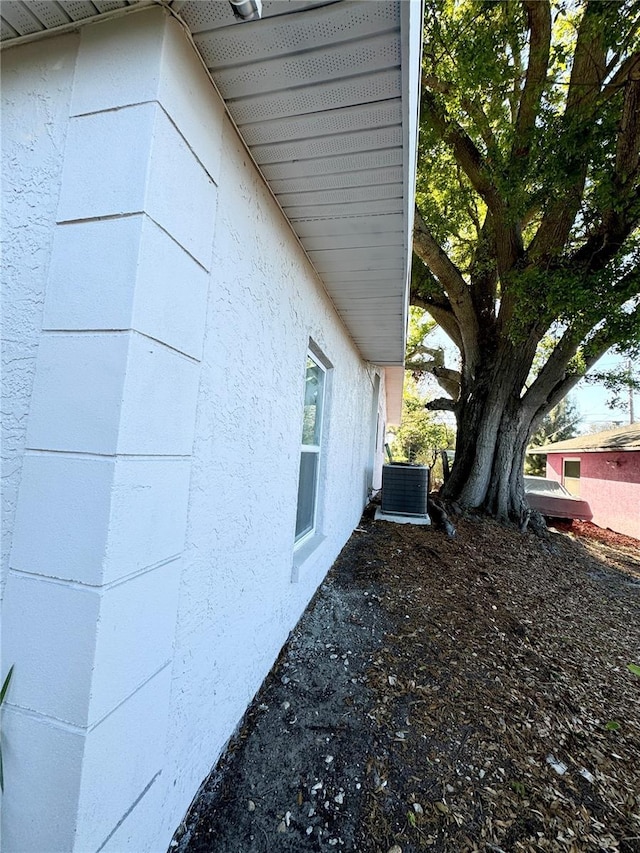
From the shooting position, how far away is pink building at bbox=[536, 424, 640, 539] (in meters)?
10.1

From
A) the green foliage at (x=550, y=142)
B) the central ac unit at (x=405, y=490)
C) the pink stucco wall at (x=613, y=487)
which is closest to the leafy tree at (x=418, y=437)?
the pink stucco wall at (x=613, y=487)

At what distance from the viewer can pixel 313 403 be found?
3.30 meters

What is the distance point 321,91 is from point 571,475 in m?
17.7

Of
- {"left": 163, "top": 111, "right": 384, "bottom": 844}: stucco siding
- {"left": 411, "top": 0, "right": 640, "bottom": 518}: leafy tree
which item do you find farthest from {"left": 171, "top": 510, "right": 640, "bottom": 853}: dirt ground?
{"left": 411, "top": 0, "right": 640, "bottom": 518}: leafy tree

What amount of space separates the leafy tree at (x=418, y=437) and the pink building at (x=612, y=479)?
23.5ft

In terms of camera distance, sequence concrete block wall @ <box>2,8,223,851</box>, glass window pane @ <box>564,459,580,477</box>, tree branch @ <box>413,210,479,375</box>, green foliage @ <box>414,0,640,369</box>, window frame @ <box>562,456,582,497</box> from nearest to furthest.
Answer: concrete block wall @ <box>2,8,223,851</box> < green foliage @ <box>414,0,640,369</box> < tree branch @ <box>413,210,479,375</box> < window frame @ <box>562,456,582,497</box> < glass window pane @ <box>564,459,580,477</box>

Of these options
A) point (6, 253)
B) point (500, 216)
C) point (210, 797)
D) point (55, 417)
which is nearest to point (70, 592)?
point (55, 417)

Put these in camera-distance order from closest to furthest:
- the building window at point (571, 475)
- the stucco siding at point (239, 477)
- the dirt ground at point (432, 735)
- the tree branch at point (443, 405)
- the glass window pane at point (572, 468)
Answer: the stucco siding at point (239, 477) < the dirt ground at point (432, 735) < the tree branch at point (443, 405) < the building window at point (571, 475) < the glass window pane at point (572, 468)

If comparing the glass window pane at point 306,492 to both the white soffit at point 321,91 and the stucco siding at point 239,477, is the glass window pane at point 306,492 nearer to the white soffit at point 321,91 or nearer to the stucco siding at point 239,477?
the stucco siding at point 239,477

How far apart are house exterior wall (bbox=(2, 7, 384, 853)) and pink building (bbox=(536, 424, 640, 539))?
41.0 ft

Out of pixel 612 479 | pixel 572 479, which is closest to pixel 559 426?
pixel 572 479

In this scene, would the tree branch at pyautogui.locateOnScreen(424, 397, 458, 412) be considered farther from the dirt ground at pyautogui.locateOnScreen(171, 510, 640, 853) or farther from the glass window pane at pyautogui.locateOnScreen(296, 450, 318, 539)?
the glass window pane at pyautogui.locateOnScreen(296, 450, 318, 539)

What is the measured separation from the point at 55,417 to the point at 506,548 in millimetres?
6113

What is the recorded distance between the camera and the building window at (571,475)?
Answer: 14.3m
